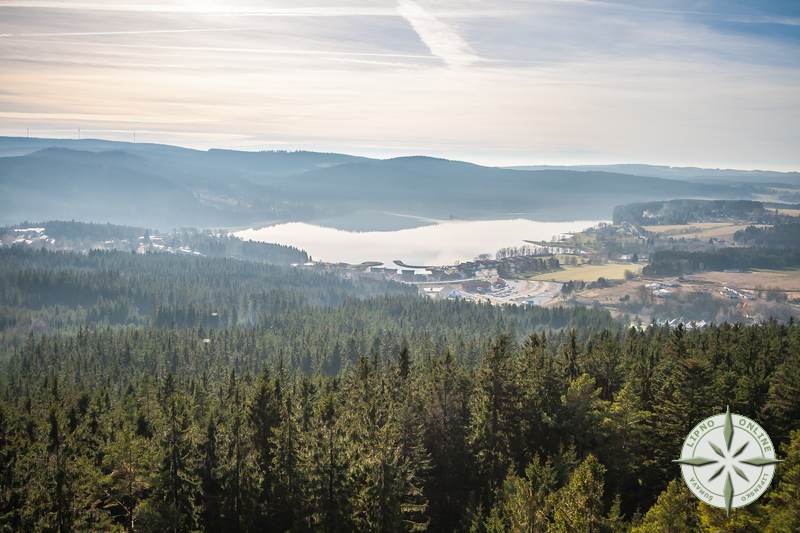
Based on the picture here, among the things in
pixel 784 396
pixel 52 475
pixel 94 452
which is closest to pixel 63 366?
pixel 94 452

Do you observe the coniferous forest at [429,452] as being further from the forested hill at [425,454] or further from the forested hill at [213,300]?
the forested hill at [213,300]

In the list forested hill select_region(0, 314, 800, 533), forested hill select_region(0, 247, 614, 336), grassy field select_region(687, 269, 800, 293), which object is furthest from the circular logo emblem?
grassy field select_region(687, 269, 800, 293)

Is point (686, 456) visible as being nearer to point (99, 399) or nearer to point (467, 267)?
point (99, 399)

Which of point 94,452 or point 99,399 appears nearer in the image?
point 94,452

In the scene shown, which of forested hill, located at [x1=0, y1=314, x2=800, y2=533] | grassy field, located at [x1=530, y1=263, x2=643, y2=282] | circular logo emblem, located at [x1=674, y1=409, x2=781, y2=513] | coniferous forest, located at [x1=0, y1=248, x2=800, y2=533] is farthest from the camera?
grassy field, located at [x1=530, y1=263, x2=643, y2=282]

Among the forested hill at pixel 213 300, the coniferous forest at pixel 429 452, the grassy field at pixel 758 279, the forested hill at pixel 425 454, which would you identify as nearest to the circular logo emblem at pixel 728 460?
the coniferous forest at pixel 429 452

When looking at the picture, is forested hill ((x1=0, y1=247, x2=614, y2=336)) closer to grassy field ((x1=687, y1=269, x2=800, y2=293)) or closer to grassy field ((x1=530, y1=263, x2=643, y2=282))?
grassy field ((x1=530, y1=263, x2=643, y2=282))

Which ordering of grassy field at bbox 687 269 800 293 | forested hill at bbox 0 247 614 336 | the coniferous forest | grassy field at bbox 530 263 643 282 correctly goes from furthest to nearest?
grassy field at bbox 530 263 643 282 < grassy field at bbox 687 269 800 293 < forested hill at bbox 0 247 614 336 < the coniferous forest
